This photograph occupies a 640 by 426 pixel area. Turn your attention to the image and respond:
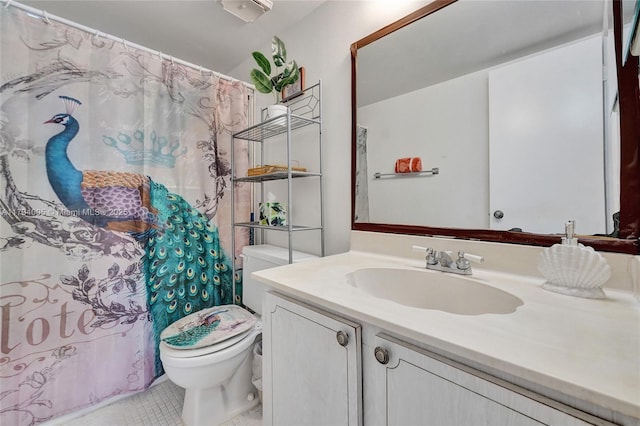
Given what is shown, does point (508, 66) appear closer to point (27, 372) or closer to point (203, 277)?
point (203, 277)

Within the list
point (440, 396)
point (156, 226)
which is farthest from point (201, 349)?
point (440, 396)

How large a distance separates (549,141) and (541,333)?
1.98 ft

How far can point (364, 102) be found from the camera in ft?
4.04

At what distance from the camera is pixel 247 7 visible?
1.37 m

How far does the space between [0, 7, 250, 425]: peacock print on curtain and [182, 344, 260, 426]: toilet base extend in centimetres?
45

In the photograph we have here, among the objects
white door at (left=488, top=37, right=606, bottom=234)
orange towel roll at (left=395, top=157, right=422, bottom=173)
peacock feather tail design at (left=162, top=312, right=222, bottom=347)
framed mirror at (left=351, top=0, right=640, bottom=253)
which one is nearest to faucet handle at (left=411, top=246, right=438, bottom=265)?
framed mirror at (left=351, top=0, right=640, bottom=253)

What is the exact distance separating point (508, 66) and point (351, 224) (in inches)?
33.2

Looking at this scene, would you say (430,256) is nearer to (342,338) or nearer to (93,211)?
(342,338)

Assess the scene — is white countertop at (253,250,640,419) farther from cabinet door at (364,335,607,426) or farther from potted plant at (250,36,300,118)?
potted plant at (250,36,300,118)

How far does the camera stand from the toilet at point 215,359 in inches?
43.9

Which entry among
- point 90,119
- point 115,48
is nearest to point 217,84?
point 115,48

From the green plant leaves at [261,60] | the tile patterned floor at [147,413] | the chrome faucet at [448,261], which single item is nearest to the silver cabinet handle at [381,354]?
the chrome faucet at [448,261]

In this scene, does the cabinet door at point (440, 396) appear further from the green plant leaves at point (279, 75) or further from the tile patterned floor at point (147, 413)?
the green plant leaves at point (279, 75)

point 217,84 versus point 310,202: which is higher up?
point 217,84
